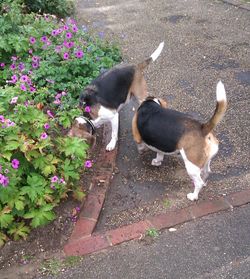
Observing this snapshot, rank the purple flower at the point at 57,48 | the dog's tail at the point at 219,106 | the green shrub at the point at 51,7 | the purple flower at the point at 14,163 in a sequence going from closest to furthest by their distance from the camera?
the purple flower at the point at 14,163, the dog's tail at the point at 219,106, the purple flower at the point at 57,48, the green shrub at the point at 51,7

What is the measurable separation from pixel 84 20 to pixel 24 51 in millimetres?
3943

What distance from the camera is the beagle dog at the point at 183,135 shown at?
3.70 m

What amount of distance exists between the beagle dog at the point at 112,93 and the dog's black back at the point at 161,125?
45 cm

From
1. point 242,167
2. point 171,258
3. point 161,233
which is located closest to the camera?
point 171,258

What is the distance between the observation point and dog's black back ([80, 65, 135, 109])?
14.5ft

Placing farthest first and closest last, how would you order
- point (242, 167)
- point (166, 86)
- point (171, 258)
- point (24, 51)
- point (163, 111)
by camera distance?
point (166, 86)
point (24, 51)
point (242, 167)
point (163, 111)
point (171, 258)

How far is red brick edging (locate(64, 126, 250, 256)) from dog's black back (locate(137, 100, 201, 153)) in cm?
66

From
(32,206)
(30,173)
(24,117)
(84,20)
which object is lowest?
(84,20)

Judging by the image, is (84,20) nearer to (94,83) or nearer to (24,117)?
(94,83)

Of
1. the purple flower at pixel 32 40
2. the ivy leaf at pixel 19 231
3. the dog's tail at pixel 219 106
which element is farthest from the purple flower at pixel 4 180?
the purple flower at pixel 32 40

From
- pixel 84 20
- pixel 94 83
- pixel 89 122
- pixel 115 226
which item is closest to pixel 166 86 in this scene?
pixel 94 83

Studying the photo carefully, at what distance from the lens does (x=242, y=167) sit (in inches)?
174

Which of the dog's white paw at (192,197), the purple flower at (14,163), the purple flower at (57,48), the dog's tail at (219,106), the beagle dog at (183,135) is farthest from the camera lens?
the purple flower at (57,48)

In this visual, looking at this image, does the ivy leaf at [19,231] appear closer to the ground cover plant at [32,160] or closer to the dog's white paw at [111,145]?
the ground cover plant at [32,160]
